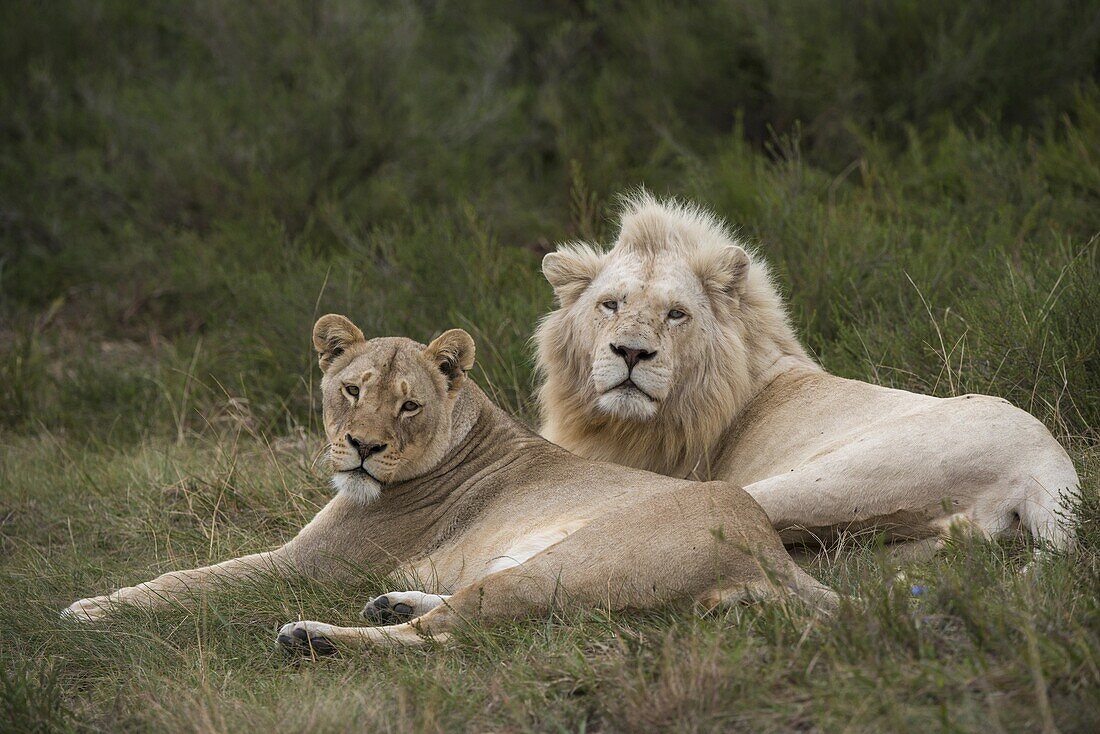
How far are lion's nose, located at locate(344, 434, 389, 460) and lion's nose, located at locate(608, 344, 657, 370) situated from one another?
1020mm

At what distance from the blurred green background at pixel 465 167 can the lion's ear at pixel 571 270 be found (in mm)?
1486

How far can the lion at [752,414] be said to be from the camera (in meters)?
3.93

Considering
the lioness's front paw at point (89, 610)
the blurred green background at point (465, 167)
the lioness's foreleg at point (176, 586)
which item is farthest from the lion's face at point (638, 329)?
the lioness's front paw at point (89, 610)

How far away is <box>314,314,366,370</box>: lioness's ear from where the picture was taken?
4461 millimetres

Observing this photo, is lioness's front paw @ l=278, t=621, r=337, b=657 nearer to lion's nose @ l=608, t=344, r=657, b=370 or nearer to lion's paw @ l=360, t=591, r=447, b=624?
lion's paw @ l=360, t=591, r=447, b=624

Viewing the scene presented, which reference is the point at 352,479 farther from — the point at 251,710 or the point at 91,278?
the point at 91,278

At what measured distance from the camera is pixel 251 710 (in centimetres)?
316

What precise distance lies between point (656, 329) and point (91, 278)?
7.83 meters

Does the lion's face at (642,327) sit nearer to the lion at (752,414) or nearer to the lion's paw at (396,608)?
the lion at (752,414)

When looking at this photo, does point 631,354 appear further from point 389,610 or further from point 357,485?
point 389,610

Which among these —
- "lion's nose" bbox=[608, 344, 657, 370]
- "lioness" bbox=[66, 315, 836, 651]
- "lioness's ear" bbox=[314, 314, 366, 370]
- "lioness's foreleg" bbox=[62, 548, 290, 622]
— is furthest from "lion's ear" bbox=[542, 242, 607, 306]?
"lioness's foreleg" bbox=[62, 548, 290, 622]

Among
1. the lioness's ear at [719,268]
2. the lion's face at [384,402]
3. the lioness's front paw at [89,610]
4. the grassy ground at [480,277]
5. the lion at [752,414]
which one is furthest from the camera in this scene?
the lioness's ear at [719,268]

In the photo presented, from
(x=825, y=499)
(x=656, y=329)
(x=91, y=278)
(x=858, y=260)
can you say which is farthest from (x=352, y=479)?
(x=91, y=278)

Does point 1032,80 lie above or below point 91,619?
above
